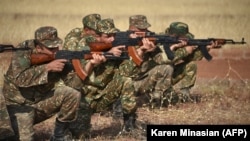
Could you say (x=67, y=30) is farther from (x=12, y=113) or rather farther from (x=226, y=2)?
(x=226, y=2)

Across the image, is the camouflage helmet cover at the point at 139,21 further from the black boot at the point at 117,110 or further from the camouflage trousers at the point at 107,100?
the black boot at the point at 117,110

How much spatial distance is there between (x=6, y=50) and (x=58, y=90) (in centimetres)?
84

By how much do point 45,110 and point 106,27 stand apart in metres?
1.40

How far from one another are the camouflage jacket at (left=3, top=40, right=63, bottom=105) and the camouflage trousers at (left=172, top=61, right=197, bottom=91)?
191 cm

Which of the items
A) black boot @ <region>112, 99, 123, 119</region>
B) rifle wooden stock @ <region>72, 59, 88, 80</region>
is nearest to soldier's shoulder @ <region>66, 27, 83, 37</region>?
rifle wooden stock @ <region>72, 59, 88, 80</region>

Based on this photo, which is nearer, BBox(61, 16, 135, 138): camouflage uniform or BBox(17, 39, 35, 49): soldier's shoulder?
BBox(17, 39, 35, 49): soldier's shoulder

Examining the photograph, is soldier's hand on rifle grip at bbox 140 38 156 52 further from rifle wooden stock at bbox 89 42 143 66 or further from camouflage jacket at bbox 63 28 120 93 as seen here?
camouflage jacket at bbox 63 28 120 93

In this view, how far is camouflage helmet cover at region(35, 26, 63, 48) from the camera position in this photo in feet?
21.7

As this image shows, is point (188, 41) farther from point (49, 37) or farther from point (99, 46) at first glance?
point (49, 37)

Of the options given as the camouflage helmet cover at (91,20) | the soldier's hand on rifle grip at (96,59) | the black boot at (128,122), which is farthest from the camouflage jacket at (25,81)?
the black boot at (128,122)

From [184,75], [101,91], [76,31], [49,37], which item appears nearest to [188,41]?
[184,75]

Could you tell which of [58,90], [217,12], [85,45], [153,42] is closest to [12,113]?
[58,90]

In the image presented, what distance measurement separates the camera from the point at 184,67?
758 centimetres

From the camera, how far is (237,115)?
7.57 meters
